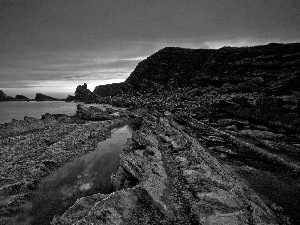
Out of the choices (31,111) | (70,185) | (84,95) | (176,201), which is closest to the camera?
(176,201)

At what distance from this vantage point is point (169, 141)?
22.8 m

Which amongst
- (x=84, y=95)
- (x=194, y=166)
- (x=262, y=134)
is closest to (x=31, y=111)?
(x=84, y=95)

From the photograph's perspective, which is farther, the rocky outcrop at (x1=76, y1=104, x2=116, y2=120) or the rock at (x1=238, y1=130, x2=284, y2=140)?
the rocky outcrop at (x1=76, y1=104, x2=116, y2=120)

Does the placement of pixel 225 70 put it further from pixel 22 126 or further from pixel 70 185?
pixel 22 126

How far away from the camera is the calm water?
16.3 metres

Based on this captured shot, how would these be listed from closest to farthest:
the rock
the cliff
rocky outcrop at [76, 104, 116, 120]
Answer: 1. the rock
2. the cliff
3. rocky outcrop at [76, 104, 116, 120]

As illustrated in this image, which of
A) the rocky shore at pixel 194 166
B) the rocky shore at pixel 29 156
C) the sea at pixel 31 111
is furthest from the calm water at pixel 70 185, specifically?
the sea at pixel 31 111

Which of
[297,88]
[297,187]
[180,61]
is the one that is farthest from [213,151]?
[180,61]

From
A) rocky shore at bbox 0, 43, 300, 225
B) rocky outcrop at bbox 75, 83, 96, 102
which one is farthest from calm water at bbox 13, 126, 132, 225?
rocky outcrop at bbox 75, 83, 96, 102

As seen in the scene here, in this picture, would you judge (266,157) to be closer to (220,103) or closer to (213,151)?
(213,151)

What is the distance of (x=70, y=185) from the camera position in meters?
20.7

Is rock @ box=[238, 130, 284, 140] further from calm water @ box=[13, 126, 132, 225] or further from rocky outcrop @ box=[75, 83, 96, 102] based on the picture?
rocky outcrop @ box=[75, 83, 96, 102]

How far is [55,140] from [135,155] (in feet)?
75.3

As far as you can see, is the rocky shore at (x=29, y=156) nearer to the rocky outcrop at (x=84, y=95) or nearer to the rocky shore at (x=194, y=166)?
the rocky shore at (x=194, y=166)
